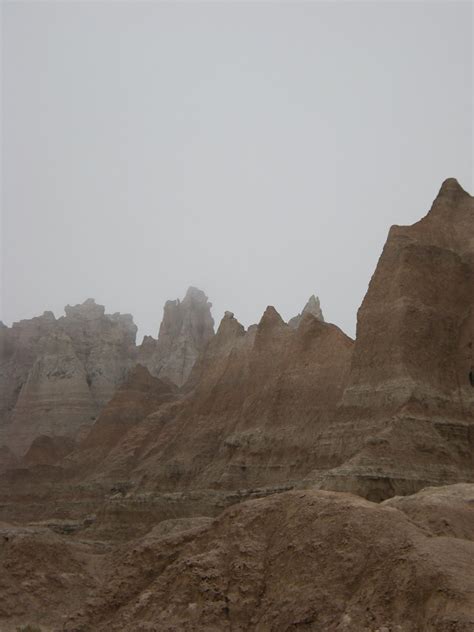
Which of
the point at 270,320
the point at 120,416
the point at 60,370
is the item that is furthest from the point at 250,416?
the point at 60,370

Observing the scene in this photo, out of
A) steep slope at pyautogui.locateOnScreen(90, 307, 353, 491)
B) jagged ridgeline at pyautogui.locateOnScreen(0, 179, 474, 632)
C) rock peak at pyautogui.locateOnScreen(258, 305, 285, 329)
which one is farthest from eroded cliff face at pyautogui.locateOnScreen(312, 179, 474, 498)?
rock peak at pyautogui.locateOnScreen(258, 305, 285, 329)

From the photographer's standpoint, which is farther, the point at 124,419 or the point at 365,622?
the point at 124,419

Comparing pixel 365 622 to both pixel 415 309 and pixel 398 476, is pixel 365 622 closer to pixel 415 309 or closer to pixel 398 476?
pixel 398 476

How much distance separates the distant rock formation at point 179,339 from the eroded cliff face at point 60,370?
3.20 metres

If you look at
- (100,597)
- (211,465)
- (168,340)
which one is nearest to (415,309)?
(211,465)

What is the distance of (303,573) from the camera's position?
65.4 ft

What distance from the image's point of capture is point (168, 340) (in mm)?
130250

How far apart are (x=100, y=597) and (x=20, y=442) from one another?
294 ft

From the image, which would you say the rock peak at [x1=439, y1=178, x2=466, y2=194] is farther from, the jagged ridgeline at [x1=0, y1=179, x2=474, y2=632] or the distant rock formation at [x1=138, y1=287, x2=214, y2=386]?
the distant rock formation at [x1=138, y1=287, x2=214, y2=386]

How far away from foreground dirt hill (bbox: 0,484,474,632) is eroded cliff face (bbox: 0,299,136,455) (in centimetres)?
7778

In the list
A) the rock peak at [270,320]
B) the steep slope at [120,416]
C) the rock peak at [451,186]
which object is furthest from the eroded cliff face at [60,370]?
the rock peak at [451,186]

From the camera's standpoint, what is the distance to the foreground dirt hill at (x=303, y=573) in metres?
17.7

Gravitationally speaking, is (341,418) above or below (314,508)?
above

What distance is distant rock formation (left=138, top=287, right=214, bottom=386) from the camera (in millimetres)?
124938
